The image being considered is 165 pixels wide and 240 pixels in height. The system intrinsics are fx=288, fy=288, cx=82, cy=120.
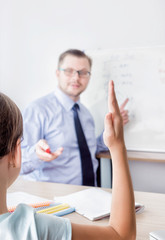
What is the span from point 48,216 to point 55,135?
1656 mm

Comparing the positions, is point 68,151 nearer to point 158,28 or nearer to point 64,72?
point 64,72

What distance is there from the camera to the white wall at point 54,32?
2.61 meters

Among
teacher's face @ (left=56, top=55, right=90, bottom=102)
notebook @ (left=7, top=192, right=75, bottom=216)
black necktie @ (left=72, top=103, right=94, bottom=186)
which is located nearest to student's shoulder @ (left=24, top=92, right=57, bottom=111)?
teacher's face @ (left=56, top=55, right=90, bottom=102)

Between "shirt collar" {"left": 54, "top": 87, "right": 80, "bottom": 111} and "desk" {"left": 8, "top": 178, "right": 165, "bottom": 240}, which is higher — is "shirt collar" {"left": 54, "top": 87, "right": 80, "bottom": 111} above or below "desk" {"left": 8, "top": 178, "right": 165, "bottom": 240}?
above

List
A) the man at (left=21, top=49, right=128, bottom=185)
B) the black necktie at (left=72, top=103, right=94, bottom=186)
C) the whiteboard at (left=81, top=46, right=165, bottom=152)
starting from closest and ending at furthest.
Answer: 1. the man at (left=21, top=49, right=128, bottom=185)
2. the black necktie at (left=72, top=103, right=94, bottom=186)
3. the whiteboard at (left=81, top=46, right=165, bottom=152)

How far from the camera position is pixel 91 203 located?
124 centimetres

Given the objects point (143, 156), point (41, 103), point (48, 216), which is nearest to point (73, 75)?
point (41, 103)

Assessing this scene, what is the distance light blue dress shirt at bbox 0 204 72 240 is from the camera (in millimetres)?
570

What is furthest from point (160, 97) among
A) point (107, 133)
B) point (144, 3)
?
point (107, 133)

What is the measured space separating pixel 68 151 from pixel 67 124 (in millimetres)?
219

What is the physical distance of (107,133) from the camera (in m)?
0.67

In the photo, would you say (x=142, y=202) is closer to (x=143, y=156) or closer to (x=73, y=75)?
(x=143, y=156)

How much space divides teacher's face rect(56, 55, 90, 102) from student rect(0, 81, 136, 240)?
171 centimetres

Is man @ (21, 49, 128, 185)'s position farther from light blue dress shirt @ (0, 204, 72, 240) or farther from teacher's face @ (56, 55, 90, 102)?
light blue dress shirt @ (0, 204, 72, 240)
